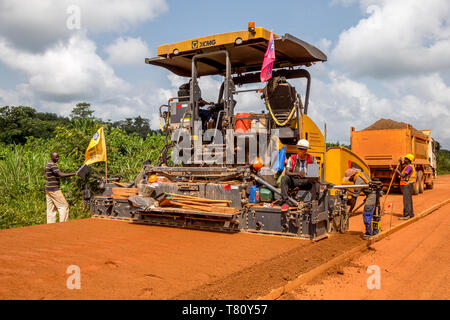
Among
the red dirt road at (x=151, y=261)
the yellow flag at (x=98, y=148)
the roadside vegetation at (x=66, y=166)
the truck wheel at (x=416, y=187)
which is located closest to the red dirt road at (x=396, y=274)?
the red dirt road at (x=151, y=261)

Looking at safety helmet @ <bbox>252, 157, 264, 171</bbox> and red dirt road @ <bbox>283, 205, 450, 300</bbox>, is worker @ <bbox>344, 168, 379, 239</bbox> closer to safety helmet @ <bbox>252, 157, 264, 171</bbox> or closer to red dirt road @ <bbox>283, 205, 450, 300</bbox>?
red dirt road @ <bbox>283, 205, 450, 300</bbox>

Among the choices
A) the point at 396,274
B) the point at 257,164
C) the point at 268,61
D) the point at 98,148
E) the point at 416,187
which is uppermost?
the point at 268,61

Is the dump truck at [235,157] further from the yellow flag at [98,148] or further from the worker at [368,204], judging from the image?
the yellow flag at [98,148]

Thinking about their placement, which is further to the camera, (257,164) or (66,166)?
(66,166)

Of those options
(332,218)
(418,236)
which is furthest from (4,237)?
(418,236)

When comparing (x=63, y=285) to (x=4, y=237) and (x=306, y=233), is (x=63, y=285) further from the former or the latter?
(x=306, y=233)

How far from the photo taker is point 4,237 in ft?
23.3

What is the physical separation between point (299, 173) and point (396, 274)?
2.47 m

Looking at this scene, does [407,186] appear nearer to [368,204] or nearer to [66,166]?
[368,204]

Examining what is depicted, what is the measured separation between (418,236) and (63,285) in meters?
6.62

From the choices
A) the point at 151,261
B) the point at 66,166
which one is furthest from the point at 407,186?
the point at 66,166

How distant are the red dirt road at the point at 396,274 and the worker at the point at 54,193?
644 cm

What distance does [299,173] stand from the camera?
23.7 ft

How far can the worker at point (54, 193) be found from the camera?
9219 mm
